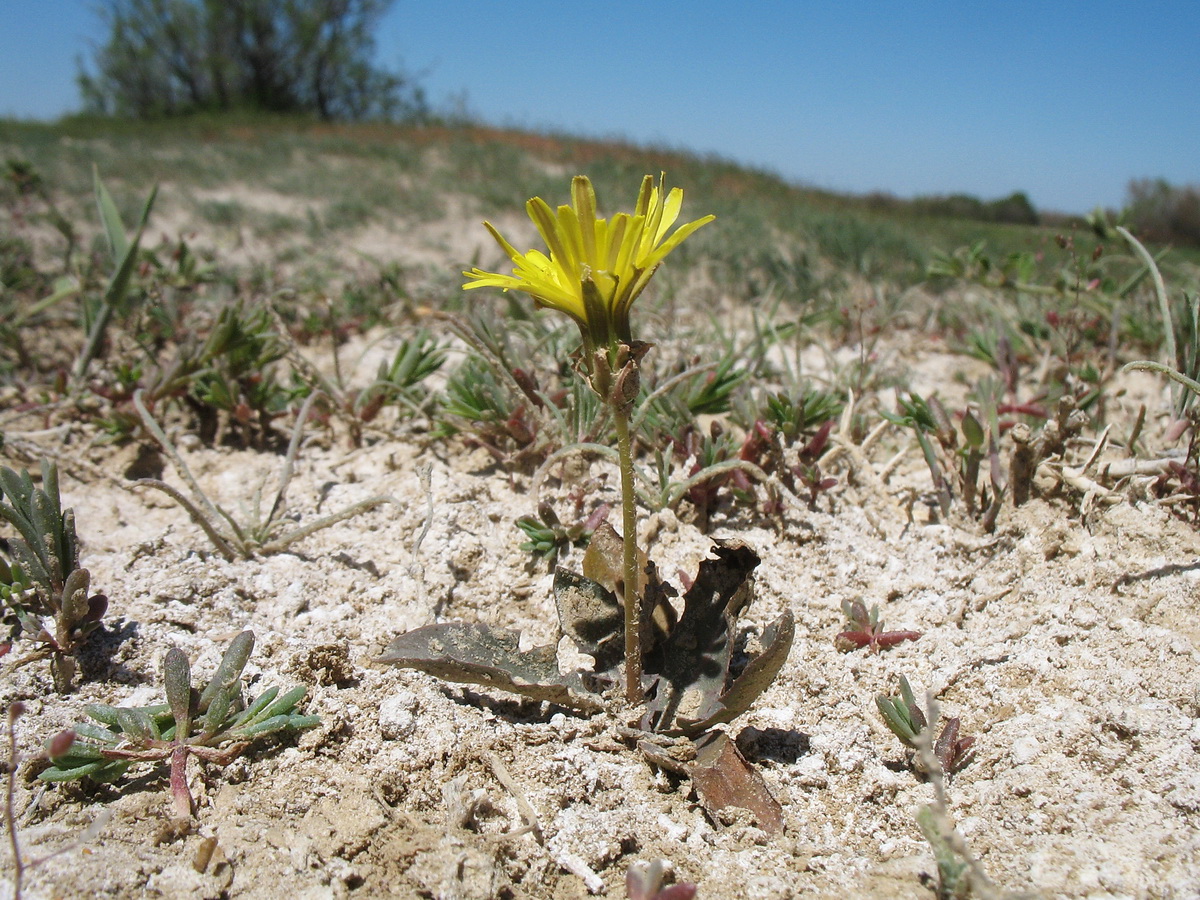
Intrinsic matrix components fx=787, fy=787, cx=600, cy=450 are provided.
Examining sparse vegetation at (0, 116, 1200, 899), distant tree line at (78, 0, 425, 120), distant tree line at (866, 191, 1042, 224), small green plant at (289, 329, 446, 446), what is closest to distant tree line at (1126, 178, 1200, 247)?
distant tree line at (866, 191, 1042, 224)

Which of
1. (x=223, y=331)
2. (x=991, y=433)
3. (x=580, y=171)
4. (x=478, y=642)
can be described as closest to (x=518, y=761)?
(x=478, y=642)

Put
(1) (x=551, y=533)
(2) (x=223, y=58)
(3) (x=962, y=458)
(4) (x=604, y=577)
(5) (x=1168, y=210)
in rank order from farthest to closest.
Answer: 1. (2) (x=223, y=58)
2. (5) (x=1168, y=210)
3. (3) (x=962, y=458)
4. (1) (x=551, y=533)
5. (4) (x=604, y=577)

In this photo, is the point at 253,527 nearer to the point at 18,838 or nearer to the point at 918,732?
the point at 18,838

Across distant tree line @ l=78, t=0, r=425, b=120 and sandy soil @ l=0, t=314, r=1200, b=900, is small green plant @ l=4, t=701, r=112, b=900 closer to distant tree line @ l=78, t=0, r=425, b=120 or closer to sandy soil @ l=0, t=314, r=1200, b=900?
sandy soil @ l=0, t=314, r=1200, b=900

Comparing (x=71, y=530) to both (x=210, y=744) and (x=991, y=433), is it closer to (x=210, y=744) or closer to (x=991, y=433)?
(x=210, y=744)

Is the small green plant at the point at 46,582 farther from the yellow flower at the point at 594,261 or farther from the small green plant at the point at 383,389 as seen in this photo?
the yellow flower at the point at 594,261

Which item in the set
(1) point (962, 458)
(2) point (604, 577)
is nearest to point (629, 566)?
(2) point (604, 577)
